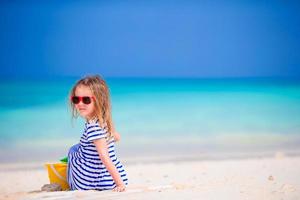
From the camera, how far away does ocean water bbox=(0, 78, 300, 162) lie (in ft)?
17.9

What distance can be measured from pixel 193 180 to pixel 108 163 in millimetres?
1352

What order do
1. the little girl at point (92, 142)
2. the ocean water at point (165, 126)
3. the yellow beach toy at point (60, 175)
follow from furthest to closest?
1. the ocean water at point (165, 126)
2. the yellow beach toy at point (60, 175)
3. the little girl at point (92, 142)

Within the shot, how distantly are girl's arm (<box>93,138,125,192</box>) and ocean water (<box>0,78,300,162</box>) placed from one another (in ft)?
8.58

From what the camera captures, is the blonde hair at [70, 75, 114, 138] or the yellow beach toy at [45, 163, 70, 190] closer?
the blonde hair at [70, 75, 114, 138]

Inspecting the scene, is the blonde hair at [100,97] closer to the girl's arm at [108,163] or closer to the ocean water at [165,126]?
the girl's arm at [108,163]

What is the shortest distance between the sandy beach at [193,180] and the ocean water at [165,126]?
62cm

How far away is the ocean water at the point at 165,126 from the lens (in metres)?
5.46

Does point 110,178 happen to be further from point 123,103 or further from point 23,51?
point 23,51

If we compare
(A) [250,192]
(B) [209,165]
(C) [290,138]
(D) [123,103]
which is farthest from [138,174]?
(D) [123,103]

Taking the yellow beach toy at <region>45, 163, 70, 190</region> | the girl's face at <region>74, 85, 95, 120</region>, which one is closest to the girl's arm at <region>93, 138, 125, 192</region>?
the girl's face at <region>74, 85, 95, 120</region>

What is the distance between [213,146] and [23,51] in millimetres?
13395

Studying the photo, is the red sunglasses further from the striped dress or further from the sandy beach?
the sandy beach

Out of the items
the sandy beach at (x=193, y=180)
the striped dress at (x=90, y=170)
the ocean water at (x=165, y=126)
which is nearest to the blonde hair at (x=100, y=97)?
the striped dress at (x=90, y=170)

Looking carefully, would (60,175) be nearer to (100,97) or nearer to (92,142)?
(92,142)
